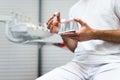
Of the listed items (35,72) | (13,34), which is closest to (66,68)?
(13,34)

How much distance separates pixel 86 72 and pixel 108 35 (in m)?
0.22

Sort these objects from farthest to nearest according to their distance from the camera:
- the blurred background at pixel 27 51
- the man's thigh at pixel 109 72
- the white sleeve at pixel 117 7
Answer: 1. the blurred background at pixel 27 51
2. the white sleeve at pixel 117 7
3. the man's thigh at pixel 109 72

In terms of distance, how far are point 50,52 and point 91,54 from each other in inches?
79.4

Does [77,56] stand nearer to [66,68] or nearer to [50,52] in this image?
[66,68]

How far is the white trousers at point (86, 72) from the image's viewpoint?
1127mm

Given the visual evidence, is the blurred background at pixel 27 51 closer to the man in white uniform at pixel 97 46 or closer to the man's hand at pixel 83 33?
the man in white uniform at pixel 97 46

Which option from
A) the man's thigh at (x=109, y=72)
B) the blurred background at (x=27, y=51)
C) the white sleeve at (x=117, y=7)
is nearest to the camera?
the man's thigh at (x=109, y=72)

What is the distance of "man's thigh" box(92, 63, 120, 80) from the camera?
110 centimetres

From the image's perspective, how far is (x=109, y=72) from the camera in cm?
114

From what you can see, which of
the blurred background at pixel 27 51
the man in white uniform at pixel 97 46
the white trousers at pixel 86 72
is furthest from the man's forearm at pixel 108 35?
the blurred background at pixel 27 51

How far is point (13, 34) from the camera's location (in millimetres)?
2117

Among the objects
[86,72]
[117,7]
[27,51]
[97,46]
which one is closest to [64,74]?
[86,72]

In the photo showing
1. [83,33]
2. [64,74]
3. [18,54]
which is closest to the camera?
[83,33]

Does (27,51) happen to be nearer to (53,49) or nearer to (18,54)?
(18,54)
